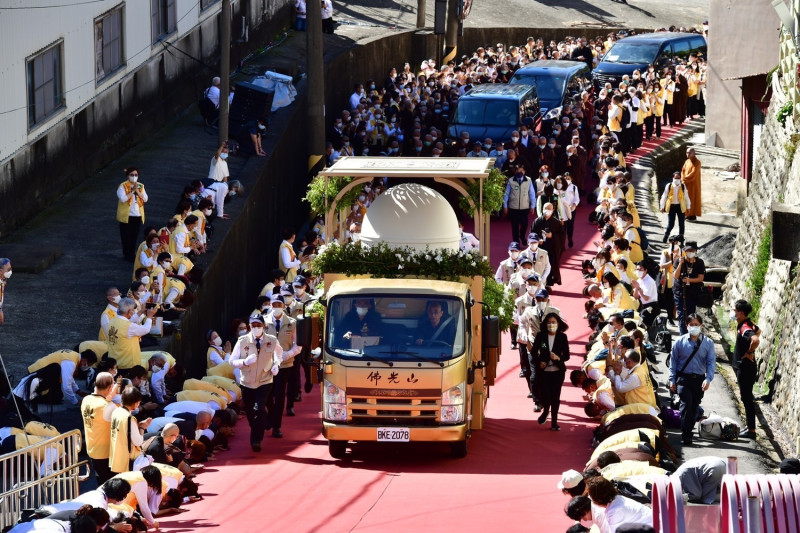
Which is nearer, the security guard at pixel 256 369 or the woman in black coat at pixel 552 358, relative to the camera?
the security guard at pixel 256 369

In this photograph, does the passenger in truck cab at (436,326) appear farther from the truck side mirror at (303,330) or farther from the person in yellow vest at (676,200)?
the person in yellow vest at (676,200)

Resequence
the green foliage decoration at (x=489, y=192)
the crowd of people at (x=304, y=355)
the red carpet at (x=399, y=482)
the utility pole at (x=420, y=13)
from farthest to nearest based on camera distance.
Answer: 1. the utility pole at (x=420, y=13)
2. the green foliage decoration at (x=489, y=192)
3. the red carpet at (x=399, y=482)
4. the crowd of people at (x=304, y=355)

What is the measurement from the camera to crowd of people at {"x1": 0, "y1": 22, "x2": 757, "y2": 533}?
49.9 feet

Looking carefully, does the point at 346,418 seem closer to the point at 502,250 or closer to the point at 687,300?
the point at 687,300

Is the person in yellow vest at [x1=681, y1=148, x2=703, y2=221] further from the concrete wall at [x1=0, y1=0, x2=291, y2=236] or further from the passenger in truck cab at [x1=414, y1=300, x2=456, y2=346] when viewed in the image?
the passenger in truck cab at [x1=414, y1=300, x2=456, y2=346]

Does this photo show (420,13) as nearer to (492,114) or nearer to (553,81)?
(553,81)

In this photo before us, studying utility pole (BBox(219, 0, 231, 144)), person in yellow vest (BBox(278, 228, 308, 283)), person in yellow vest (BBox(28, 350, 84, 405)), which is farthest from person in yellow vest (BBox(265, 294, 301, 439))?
utility pole (BBox(219, 0, 231, 144))

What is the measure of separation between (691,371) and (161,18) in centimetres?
1961

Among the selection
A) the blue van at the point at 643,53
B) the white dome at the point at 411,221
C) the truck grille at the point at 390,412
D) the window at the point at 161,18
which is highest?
the window at the point at 161,18

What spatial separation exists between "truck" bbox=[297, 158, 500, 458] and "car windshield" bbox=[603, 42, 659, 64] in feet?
85.7

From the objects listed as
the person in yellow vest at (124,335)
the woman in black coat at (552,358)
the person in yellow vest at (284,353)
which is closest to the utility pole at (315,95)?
the person in yellow vest at (284,353)

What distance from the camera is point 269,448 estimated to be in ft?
61.8

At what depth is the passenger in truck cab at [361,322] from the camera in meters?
18.2

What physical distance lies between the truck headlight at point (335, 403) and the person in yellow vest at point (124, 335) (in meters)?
2.94
